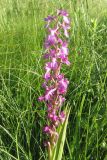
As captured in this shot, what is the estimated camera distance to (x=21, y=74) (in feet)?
A: 8.97

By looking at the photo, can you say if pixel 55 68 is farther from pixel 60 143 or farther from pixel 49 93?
pixel 60 143

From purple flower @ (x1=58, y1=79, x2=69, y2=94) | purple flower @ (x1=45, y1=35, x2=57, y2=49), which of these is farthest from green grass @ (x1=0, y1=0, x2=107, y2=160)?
purple flower @ (x1=45, y1=35, x2=57, y2=49)

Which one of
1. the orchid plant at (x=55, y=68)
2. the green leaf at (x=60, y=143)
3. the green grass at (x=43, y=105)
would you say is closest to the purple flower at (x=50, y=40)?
the orchid plant at (x=55, y=68)

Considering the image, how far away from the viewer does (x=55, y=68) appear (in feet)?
5.24

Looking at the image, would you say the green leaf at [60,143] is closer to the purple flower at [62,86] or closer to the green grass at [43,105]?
the purple flower at [62,86]

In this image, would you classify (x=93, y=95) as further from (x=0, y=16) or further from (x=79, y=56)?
(x=0, y=16)

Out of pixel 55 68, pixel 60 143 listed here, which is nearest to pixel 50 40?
pixel 55 68

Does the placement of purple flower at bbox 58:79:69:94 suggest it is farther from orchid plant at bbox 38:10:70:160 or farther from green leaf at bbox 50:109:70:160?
green leaf at bbox 50:109:70:160

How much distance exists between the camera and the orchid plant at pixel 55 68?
158 cm

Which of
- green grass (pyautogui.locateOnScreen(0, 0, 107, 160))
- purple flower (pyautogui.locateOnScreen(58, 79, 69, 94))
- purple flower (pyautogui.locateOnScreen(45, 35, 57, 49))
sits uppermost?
purple flower (pyautogui.locateOnScreen(45, 35, 57, 49))

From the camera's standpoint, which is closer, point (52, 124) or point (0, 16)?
point (52, 124)

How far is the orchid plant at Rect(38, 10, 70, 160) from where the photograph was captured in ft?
5.17

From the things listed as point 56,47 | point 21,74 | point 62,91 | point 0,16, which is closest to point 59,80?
point 62,91

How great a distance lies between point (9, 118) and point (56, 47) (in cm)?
99
